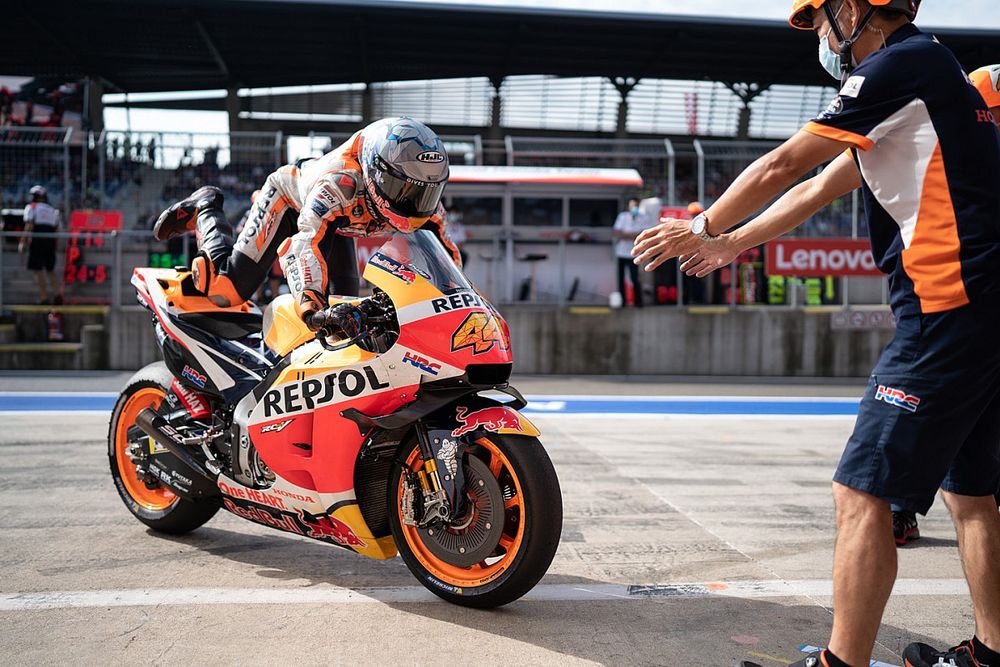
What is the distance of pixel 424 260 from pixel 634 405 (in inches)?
267

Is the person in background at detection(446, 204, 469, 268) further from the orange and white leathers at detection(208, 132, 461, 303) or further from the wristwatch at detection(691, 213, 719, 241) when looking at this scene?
the wristwatch at detection(691, 213, 719, 241)

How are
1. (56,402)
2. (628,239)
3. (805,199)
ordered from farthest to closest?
(628,239)
(56,402)
(805,199)

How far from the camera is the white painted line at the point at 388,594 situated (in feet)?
11.7

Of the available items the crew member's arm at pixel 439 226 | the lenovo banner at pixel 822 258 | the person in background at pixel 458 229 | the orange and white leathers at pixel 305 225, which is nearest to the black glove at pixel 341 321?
the orange and white leathers at pixel 305 225

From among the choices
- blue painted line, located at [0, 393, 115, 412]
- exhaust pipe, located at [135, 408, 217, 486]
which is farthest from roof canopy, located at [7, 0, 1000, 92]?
exhaust pipe, located at [135, 408, 217, 486]

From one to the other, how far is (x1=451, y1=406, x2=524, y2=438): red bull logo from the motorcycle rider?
0.54m

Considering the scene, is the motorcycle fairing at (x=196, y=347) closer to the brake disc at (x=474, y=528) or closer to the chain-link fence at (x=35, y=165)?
the brake disc at (x=474, y=528)

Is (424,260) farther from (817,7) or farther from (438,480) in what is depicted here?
(817,7)

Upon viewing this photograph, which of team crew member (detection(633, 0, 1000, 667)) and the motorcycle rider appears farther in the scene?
the motorcycle rider

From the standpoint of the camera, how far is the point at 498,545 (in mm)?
3432

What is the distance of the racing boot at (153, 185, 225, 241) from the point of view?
5129mm

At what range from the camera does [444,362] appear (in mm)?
3422

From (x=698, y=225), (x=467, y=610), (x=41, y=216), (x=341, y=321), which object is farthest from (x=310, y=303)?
(x=41, y=216)

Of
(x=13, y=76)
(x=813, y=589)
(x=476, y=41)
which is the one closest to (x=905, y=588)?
(x=813, y=589)
